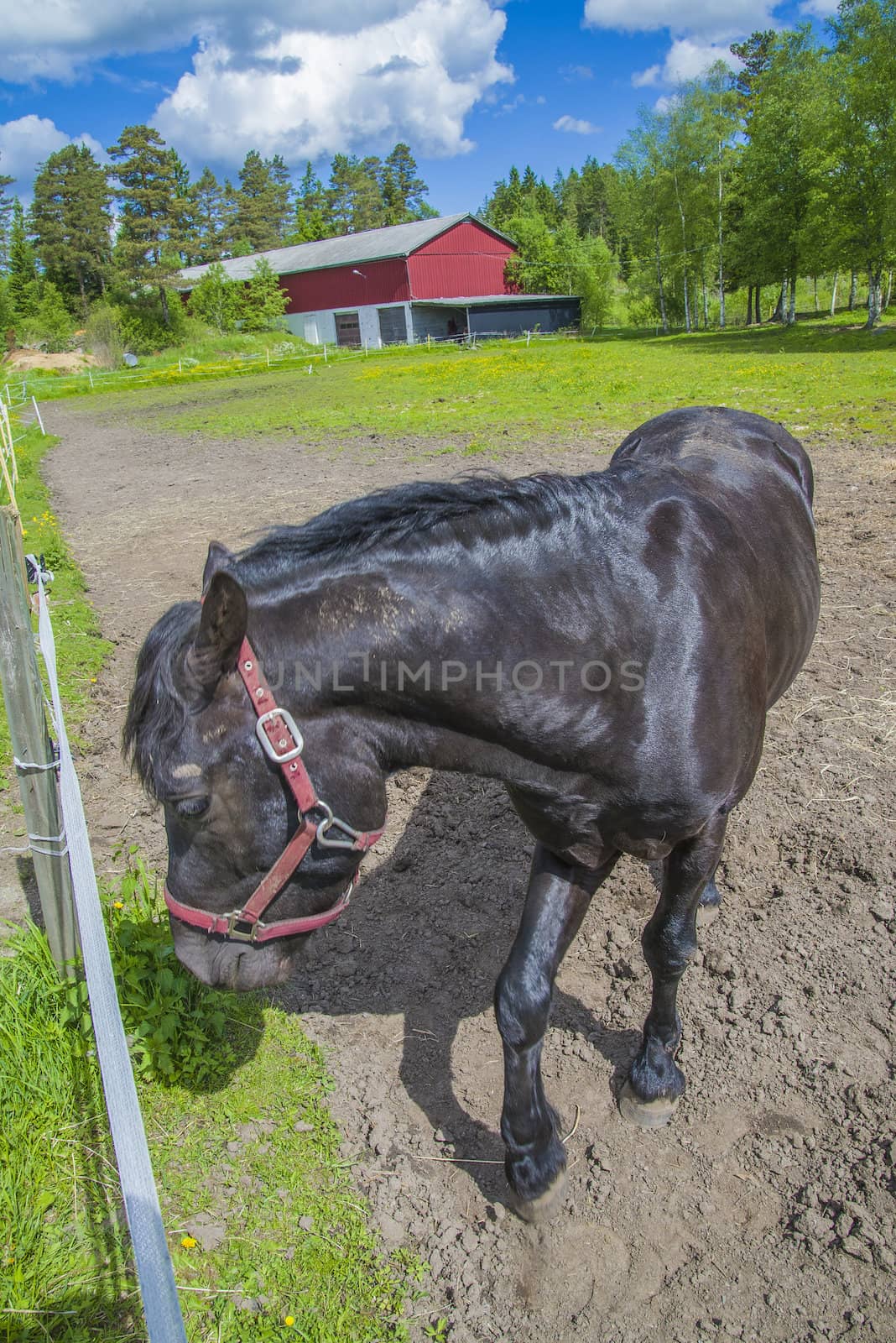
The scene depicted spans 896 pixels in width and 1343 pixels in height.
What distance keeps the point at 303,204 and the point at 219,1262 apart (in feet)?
414

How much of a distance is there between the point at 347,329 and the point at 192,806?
6570cm

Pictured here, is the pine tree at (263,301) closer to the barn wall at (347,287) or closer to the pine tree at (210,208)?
the barn wall at (347,287)

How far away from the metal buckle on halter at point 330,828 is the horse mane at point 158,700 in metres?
0.39

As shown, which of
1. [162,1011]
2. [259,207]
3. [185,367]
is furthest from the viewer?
[259,207]

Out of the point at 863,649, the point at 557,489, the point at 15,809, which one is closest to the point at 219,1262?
the point at 557,489

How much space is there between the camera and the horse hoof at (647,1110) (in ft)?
9.30

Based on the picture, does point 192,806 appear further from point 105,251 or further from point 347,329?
point 105,251

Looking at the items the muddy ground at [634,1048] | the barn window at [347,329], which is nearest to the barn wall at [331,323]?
the barn window at [347,329]

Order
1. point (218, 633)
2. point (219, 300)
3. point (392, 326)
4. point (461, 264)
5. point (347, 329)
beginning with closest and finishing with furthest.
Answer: point (218, 633) < point (392, 326) < point (461, 264) < point (347, 329) < point (219, 300)

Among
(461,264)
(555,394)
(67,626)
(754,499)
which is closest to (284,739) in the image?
(754,499)

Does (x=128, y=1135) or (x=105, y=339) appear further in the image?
(x=105, y=339)

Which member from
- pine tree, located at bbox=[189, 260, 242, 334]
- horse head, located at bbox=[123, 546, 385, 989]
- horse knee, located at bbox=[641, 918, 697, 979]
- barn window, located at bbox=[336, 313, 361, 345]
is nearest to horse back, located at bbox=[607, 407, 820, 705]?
horse knee, located at bbox=[641, 918, 697, 979]

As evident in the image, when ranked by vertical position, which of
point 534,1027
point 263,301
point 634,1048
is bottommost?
point 634,1048

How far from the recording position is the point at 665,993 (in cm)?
290
